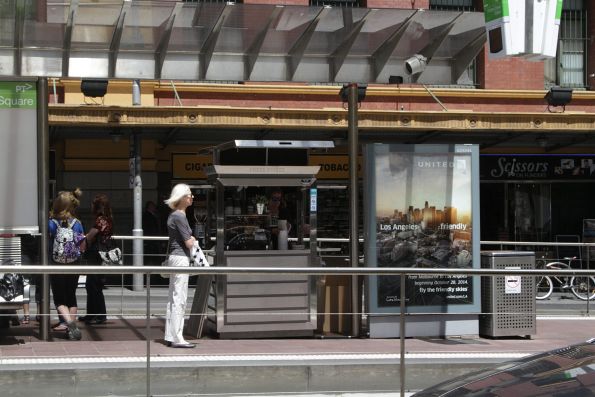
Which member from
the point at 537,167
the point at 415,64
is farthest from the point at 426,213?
the point at 537,167

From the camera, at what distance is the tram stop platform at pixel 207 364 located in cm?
710

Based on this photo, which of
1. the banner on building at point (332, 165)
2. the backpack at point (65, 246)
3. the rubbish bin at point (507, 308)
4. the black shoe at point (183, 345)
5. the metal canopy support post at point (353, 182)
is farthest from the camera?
the banner on building at point (332, 165)

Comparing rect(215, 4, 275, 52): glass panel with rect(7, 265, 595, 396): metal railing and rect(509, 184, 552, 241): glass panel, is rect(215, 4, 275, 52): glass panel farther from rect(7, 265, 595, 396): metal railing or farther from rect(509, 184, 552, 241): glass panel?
rect(509, 184, 552, 241): glass panel

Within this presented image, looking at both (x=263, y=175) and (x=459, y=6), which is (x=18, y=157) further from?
(x=459, y=6)


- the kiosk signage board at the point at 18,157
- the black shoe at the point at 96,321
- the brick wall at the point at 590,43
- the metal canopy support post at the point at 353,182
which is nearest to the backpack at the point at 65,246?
the kiosk signage board at the point at 18,157

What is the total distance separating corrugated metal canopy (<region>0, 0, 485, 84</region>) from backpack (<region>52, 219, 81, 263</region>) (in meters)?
2.12

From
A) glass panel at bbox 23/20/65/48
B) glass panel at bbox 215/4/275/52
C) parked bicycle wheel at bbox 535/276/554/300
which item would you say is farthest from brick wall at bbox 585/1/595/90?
glass panel at bbox 23/20/65/48

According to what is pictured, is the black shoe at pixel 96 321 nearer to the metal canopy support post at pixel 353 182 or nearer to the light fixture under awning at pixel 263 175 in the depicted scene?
the light fixture under awning at pixel 263 175

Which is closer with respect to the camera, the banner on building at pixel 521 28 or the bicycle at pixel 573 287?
the bicycle at pixel 573 287

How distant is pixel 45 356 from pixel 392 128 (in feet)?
35.3

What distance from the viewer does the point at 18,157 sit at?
31.2 feet

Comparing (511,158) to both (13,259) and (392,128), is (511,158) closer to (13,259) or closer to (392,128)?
(392,128)

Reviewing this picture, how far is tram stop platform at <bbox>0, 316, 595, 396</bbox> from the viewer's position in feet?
23.3

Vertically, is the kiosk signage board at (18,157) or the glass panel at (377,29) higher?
the glass panel at (377,29)
